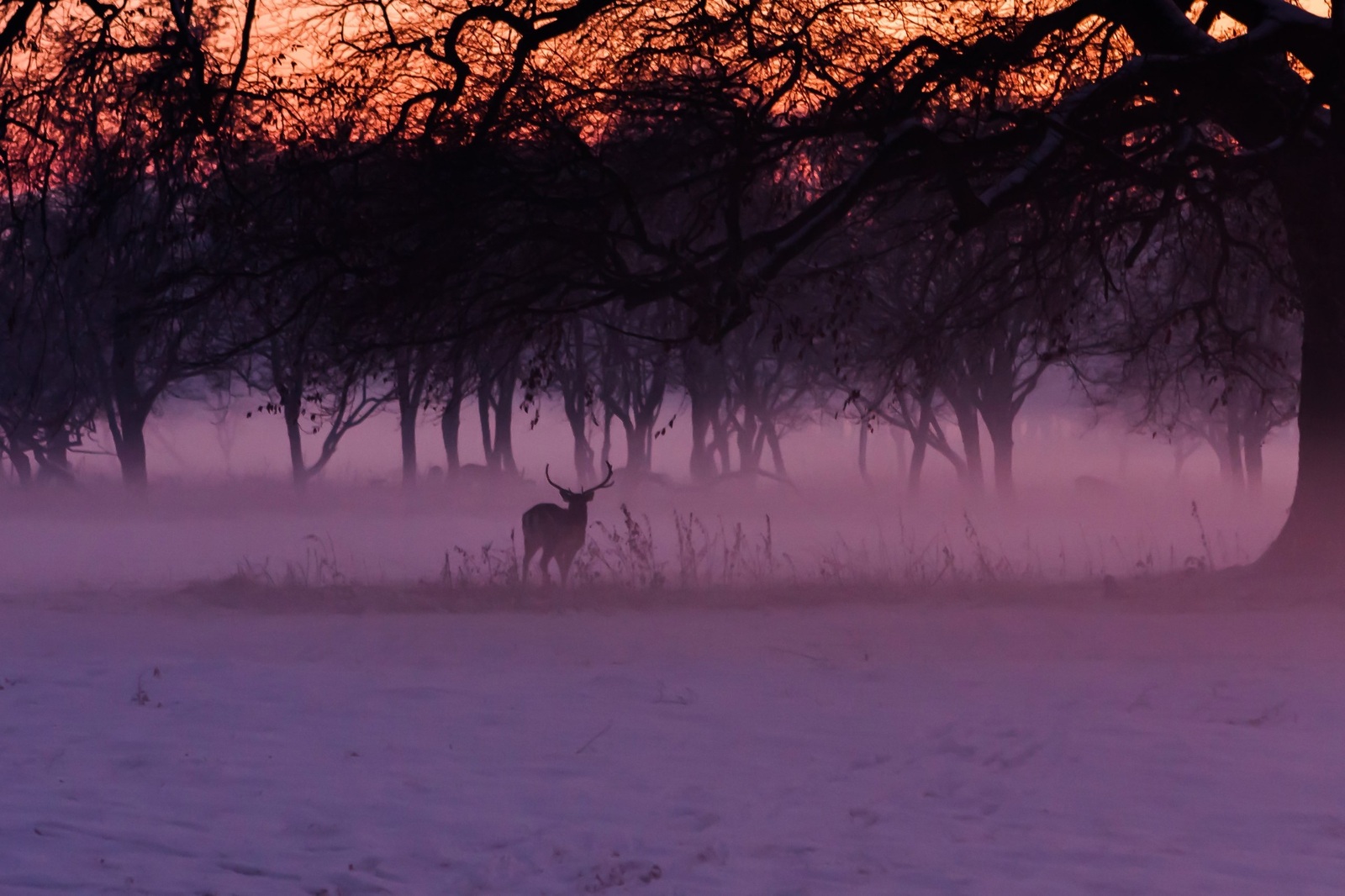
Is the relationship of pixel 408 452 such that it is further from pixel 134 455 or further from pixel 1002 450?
pixel 1002 450

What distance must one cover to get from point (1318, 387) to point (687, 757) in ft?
25.6

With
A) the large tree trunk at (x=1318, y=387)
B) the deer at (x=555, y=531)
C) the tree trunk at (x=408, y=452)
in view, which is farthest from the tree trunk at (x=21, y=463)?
the large tree trunk at (x=1318, y=387)

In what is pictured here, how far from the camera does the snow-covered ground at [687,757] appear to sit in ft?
16.2

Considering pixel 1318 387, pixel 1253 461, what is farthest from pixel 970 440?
pixel 1318 387

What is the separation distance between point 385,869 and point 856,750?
268cm

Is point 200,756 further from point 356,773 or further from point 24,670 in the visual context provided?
point 24,670

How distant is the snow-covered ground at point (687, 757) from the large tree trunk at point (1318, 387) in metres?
1.31

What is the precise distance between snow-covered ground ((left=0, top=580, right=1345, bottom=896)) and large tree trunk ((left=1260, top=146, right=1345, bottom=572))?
1.31 meters

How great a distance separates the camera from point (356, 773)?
20.3 ft

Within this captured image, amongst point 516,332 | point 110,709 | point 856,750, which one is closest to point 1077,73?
point 516,332

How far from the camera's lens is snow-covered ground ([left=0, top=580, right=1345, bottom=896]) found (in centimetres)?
495

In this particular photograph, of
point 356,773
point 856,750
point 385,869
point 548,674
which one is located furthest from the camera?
point 548,674

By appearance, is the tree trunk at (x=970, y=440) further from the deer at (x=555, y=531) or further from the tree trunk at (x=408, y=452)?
the deer at (x=555, y=531)

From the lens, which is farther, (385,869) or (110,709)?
(110,709)
